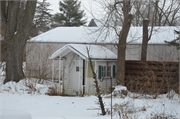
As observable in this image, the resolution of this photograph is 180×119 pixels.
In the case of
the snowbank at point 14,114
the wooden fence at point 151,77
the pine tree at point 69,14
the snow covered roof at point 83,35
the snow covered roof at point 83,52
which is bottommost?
the snowbank at point 14,114

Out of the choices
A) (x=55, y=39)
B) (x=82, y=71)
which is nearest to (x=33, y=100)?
(x=82, y=71)

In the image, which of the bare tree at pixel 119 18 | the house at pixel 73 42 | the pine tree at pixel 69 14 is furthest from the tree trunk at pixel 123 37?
the pine tree at pixel 69 14

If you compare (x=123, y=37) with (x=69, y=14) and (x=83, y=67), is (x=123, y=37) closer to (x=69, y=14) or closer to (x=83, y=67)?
(x=83, y=67)

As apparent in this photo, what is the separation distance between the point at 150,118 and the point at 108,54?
6915 mm

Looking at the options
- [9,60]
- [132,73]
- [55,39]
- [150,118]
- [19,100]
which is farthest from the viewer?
[55,39]

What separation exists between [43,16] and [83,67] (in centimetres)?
2955

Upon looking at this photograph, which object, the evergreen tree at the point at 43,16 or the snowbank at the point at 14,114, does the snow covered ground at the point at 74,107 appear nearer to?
the snowbank at the point at 14,114

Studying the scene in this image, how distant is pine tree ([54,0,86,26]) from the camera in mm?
38000

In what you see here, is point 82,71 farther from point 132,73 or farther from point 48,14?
point 48,14

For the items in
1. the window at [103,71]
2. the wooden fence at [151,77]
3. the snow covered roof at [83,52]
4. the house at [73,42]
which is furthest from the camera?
the house at [73,42]

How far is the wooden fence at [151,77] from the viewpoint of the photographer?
1164 centimetres

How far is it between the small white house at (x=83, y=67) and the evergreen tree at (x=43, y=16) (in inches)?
1041

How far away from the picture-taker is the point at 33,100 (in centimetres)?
1041

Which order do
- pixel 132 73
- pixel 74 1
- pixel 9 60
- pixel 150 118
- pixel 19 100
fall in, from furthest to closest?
pixel 74 1, pixel 9 60, pixel 132 73, pixel 19 100, pixel 150 118
